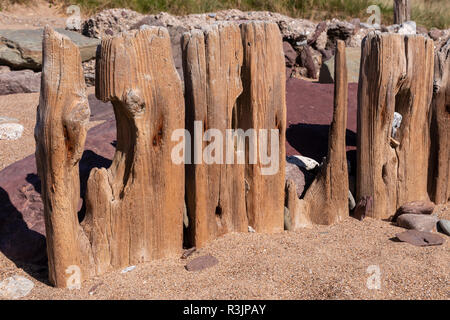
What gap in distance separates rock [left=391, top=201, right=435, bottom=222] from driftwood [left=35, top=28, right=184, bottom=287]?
1775mm

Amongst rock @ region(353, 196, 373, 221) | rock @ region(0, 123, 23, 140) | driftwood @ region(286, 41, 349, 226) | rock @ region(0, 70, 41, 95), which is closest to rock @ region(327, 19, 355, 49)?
rock @ region(0, 70, 41, 95)

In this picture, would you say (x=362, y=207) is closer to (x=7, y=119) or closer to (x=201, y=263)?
(x=201, y=263)

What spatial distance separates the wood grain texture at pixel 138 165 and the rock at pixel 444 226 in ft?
6.54

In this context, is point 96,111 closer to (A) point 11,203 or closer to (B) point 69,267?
(A) point 11,203

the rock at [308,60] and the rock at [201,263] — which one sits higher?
the rock at [308,60]

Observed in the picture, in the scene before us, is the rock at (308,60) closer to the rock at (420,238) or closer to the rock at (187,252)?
the rock at (420,238)

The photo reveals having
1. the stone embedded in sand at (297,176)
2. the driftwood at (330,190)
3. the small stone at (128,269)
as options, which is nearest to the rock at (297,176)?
the stone embedded in sand at (297,176)

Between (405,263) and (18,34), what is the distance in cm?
746

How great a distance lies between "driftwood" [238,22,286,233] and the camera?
10.9 feet

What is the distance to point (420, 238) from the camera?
3641mm

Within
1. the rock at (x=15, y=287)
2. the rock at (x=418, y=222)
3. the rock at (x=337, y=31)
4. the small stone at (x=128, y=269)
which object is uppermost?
the rock at (x=337, y=31)

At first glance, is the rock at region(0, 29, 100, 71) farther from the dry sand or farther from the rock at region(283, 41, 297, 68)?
the dry sand

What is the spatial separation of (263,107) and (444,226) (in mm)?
1680

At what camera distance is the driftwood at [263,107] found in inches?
130
